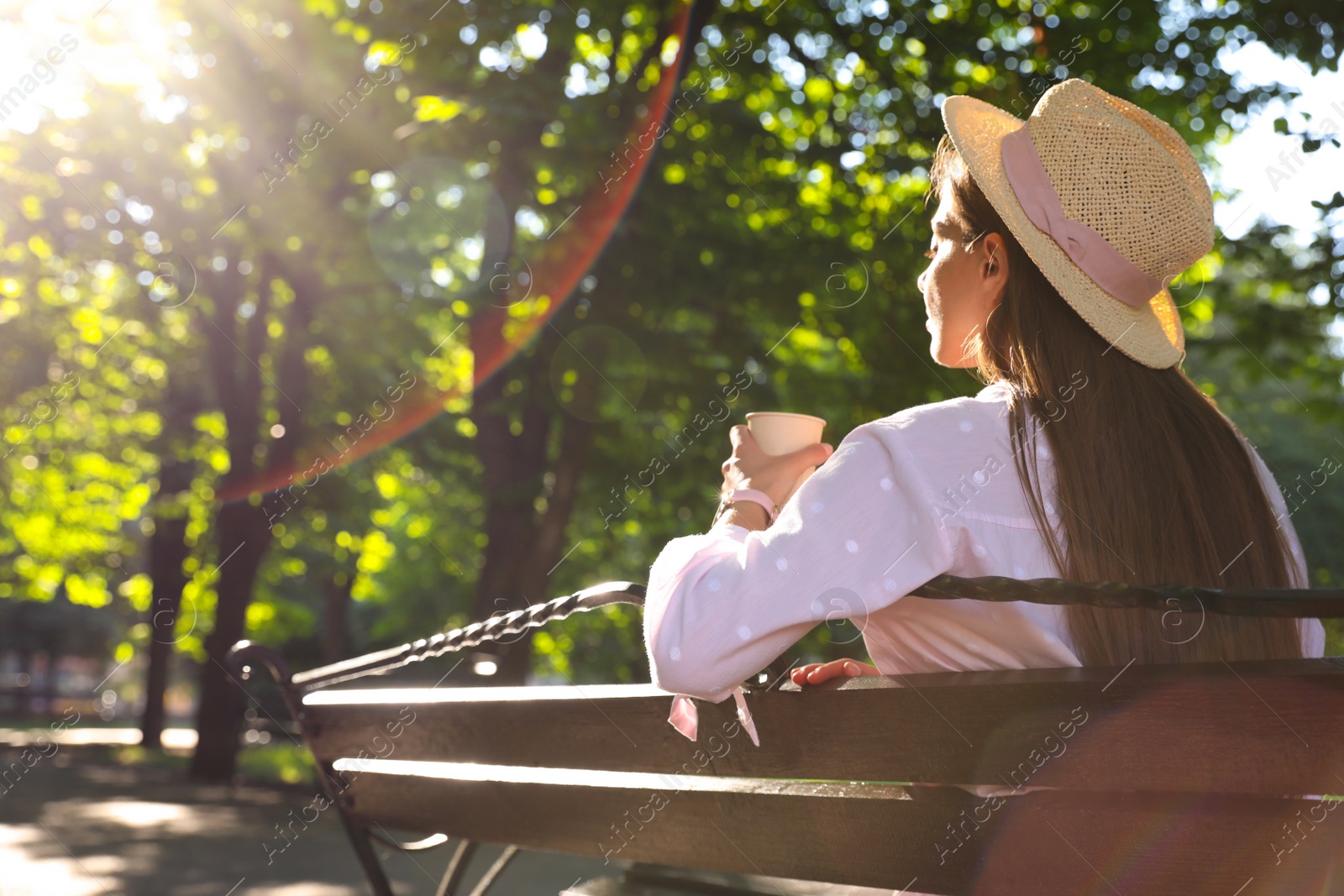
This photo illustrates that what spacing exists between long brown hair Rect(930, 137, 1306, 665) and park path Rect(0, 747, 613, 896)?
676 centimetres

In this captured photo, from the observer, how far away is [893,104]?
31.1 ft

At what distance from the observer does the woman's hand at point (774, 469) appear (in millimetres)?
1794

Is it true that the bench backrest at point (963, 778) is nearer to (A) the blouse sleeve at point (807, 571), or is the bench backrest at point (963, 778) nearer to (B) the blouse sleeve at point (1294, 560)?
(A) the blouse sleeve at point (807, 571)

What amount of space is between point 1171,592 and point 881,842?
48 centimetres

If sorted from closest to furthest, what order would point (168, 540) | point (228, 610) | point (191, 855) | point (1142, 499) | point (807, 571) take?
point (807, 571), point (1142, 499), point (191, 855), point (228, 610), point (168, 540)

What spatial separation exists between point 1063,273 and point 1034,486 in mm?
390

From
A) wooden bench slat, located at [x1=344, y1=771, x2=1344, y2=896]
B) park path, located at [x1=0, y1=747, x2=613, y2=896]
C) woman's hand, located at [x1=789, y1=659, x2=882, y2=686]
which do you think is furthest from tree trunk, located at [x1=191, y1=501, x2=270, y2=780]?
woman's hand, located at [x1=789, y1=659, x2=882, y2=686]

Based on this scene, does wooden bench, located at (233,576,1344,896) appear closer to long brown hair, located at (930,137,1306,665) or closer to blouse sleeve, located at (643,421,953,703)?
blouse sleeve, located at (643,421,953,703)

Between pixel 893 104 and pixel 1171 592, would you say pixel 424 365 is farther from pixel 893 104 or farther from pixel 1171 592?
pixel 1171 592

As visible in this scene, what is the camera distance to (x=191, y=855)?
352 inches

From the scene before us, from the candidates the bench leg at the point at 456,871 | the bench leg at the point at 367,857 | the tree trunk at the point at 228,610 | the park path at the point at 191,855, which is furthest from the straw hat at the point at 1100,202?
the tree trunk at the point at 228,610

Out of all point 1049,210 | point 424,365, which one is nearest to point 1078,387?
point 1049,210

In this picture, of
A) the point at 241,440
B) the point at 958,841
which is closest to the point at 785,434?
the point at 958,841

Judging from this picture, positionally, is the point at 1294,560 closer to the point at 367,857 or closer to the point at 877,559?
the point at 877,559
